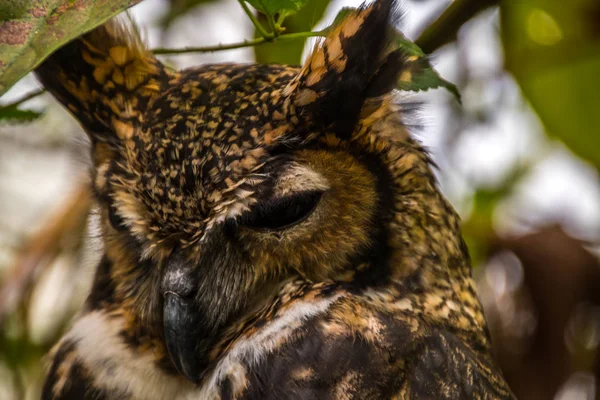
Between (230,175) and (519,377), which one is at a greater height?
(230,175)

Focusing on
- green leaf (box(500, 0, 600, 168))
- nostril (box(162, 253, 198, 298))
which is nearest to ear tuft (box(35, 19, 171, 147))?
nostril (box(162, 253, 198, 298))

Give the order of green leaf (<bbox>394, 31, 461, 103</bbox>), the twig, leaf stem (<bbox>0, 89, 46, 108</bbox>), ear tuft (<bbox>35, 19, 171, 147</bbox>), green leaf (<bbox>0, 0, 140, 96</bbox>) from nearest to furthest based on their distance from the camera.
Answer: green leaf (<bbox>0, 0, 140, 96</bbox>), green leaf (<bbox>394, 31, 461, 103</bbox>), leaf stem (<bbox>0, 89, 46, 108</bbox>), ear tuft (<bbox>35, 19, 171, 147</bbox>), the twig

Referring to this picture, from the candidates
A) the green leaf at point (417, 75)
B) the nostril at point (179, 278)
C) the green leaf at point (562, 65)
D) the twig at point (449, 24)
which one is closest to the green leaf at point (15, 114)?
the nostril at point (179, 278)

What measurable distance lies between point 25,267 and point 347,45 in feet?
4.95

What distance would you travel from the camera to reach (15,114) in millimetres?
1442

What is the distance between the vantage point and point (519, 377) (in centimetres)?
244

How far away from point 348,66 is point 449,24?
42 centimetres

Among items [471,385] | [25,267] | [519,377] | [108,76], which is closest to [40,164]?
[25,267]

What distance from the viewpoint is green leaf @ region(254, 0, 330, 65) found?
168cm

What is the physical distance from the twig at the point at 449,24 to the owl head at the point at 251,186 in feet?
0.86

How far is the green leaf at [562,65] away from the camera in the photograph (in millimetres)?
2197

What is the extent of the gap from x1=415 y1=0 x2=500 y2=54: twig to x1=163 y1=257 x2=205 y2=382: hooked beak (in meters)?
0.74

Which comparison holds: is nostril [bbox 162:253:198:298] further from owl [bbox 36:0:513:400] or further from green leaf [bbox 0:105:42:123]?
green leaf [bbox 0:105:42:123]

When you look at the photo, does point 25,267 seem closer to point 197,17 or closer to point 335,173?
point 197,17
